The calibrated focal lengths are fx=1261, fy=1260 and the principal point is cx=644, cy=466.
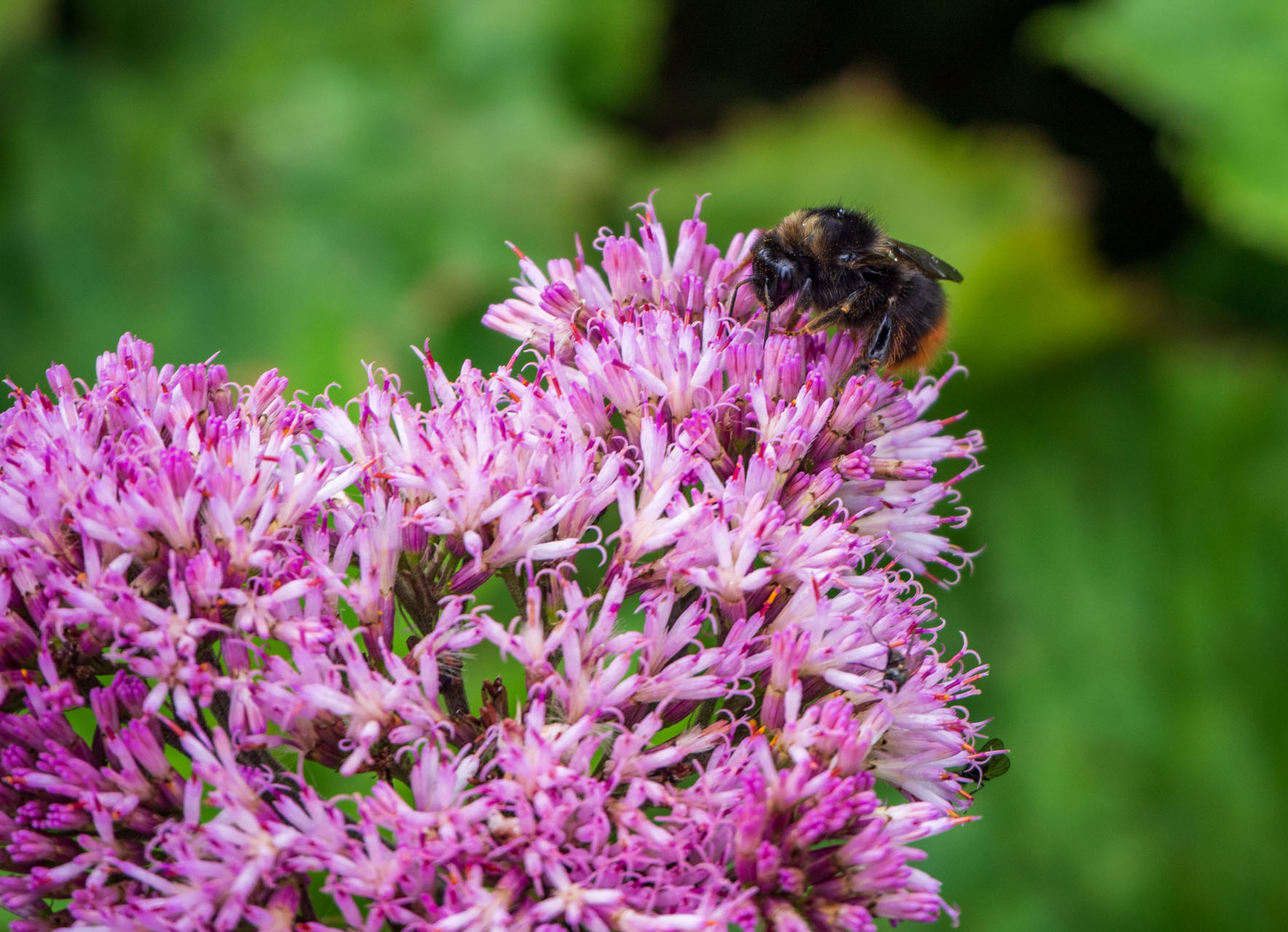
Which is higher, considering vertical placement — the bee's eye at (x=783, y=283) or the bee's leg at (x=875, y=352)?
the bee's eye at (x=783, y=283)

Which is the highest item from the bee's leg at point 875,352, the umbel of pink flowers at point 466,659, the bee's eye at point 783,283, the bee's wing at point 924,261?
the bee's wing at point 924,261

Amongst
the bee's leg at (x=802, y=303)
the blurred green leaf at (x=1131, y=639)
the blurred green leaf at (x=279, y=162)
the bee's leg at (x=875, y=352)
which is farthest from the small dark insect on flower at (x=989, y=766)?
the blurred green leaf at (x=279, y=162)

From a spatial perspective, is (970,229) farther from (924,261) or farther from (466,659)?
(466,659)

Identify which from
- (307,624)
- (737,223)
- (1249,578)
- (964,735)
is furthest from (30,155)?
(1249,578)

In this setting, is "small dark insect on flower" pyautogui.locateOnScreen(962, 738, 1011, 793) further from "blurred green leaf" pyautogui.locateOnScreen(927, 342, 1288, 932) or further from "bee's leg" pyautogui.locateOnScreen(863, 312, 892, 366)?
"blurred green leaf" pyautogui.locateOnScreen(927, 342, 1288, 932)

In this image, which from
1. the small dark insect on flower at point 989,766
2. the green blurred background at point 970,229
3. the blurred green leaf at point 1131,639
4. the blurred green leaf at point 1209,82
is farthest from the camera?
the blurred green leaf at point 1209,82

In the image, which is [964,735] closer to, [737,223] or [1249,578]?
[1249,578]

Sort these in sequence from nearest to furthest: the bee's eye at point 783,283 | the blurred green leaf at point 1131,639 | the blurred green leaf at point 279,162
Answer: the bee's eye at point 783,283, the blurred green leaf at point 1131,639, the blurred green leaf at point 279,162

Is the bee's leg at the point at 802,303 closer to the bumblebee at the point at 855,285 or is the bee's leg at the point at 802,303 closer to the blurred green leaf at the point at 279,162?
the bumblebee at the point at 855,285
